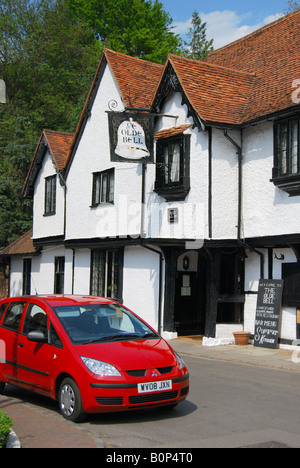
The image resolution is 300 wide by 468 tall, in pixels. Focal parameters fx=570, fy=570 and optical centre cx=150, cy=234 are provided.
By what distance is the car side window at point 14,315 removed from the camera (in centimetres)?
936

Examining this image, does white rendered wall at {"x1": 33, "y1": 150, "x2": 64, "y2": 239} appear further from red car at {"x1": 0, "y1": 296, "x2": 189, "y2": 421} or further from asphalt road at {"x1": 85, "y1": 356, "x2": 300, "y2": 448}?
red car at {"x1": 0, "y1": 296, "x2": 189, "y2": 421}

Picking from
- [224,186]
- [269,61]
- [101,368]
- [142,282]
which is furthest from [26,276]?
[101,368]

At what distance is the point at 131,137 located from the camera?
17406 mm

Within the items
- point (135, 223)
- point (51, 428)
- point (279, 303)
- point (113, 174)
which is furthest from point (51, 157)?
point (51, 428)

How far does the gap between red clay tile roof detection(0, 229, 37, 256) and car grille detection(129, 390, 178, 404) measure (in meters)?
19.8

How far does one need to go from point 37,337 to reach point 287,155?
387 inches

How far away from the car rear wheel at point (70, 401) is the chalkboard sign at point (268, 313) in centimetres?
917

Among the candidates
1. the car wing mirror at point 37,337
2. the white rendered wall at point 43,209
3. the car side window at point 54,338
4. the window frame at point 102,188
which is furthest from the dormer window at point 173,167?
the car wing mirror at point 37,337

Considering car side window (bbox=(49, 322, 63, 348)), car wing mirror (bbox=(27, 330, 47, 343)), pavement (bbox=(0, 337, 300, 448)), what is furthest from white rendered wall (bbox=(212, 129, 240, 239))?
car wing mirror (bbox=(27, 330, 47, 343))

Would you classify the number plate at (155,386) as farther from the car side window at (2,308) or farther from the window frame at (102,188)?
the window frame at (102,188)

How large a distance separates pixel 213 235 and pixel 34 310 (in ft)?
29.0

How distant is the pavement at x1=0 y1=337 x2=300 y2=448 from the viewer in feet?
21.0

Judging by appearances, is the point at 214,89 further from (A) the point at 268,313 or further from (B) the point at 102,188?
(A) the point at 268,313

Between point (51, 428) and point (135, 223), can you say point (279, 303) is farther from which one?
point (51, 428)
